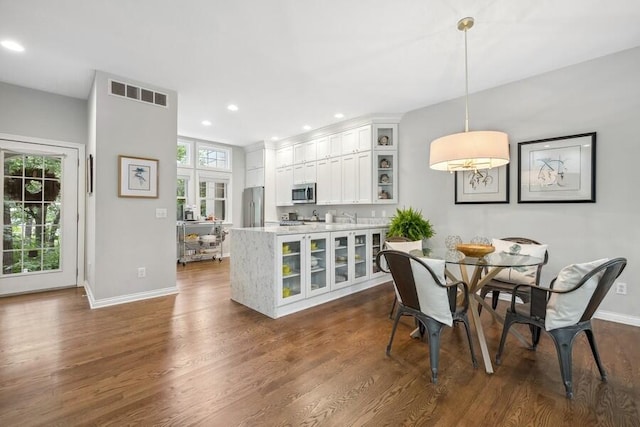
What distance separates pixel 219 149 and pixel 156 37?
4.50 metres

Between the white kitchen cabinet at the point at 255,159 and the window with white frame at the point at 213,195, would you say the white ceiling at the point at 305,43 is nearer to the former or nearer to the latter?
the white kitchen cabinet at the point at 255,159

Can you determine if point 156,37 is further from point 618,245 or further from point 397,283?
Result: point 618,245

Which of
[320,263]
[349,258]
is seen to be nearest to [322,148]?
[349,258]

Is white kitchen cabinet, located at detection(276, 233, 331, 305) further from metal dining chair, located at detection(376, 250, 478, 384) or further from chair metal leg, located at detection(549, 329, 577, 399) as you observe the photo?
chair metal leg, located at detection(549, 329, 577, 399)

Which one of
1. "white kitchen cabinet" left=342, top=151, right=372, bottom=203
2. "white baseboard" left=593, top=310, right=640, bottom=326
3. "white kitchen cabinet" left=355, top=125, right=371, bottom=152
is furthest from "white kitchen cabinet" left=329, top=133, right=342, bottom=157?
"white baseboard" left=593, top=310, right=640, bottom=326

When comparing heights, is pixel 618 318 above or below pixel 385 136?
below

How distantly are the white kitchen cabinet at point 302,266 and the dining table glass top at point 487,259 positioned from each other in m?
1.32

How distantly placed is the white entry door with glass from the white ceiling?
0.96m

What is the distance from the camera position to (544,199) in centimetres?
344

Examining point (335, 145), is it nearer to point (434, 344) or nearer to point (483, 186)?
point (483, 186)

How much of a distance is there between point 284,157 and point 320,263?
3750mm

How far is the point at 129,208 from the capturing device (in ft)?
12.1

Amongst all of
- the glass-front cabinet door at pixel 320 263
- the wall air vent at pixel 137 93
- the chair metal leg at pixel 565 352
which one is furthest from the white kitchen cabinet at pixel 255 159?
the chair metal leg at pixel 565 352

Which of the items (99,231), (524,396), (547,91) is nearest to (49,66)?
(99,231)
